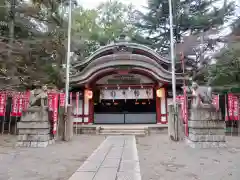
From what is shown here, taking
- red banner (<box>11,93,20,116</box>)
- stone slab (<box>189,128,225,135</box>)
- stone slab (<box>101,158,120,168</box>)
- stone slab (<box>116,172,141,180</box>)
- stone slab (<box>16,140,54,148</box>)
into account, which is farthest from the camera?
red banner (<box>11,93,20,116</box>)

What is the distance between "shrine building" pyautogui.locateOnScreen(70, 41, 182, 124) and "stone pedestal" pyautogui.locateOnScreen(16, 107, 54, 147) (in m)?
6.04

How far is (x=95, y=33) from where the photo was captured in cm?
2338

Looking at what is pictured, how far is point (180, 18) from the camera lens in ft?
64.3

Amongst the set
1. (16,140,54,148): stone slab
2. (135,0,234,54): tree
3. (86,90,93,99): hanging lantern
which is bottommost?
(16,140,54,148): stone slab

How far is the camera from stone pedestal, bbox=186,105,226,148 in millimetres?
7809

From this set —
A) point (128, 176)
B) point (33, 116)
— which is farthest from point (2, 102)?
point (128, 176)

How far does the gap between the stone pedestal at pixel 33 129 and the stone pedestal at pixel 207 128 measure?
18.5 ft

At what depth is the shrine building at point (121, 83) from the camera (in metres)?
14.2

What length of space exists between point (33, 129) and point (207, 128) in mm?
6548

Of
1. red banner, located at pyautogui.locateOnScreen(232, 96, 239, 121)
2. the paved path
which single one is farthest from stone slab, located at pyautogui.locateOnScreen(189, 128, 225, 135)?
red banner, located at pyautogui.locateOnScreen(232, 96, 239, 121)

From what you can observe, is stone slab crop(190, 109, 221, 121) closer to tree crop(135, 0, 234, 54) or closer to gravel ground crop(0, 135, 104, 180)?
gravel ground crop(0, 135, 104, 180)

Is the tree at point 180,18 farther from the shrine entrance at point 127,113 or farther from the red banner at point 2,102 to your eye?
the red banner at point 2,102

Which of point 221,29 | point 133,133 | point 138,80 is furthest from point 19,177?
point 221,29

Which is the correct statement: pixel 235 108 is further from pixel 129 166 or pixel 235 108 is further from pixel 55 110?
pixel 55 110
